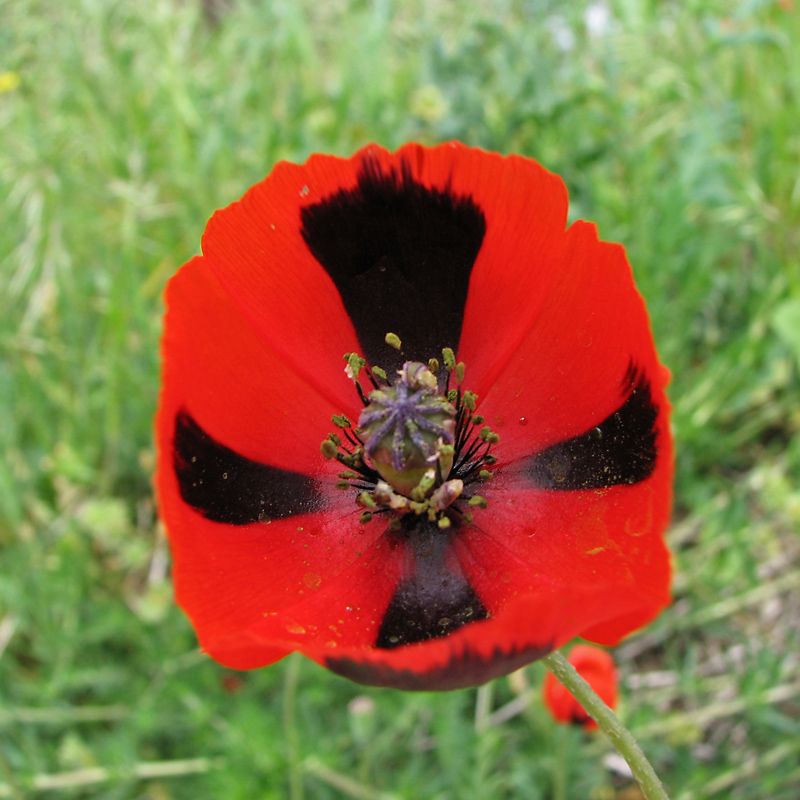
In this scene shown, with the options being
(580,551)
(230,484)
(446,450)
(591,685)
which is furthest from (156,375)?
(580,551)

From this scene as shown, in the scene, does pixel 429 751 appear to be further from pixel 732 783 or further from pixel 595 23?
pixel 595 23

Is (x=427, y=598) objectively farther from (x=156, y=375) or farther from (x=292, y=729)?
(x=156, y=375)

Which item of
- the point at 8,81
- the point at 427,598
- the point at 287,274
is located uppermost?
the point at 8,81


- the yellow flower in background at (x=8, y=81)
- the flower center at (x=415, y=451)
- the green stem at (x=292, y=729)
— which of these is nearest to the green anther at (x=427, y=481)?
the flower center at (x=415, y=451)

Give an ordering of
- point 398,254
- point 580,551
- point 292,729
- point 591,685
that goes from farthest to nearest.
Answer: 1. point 292,729
2. point 591,685
3. point 398,254
4. point 580,551

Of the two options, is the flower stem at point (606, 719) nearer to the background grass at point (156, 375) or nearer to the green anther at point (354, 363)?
the green anther at point (354, 363)
